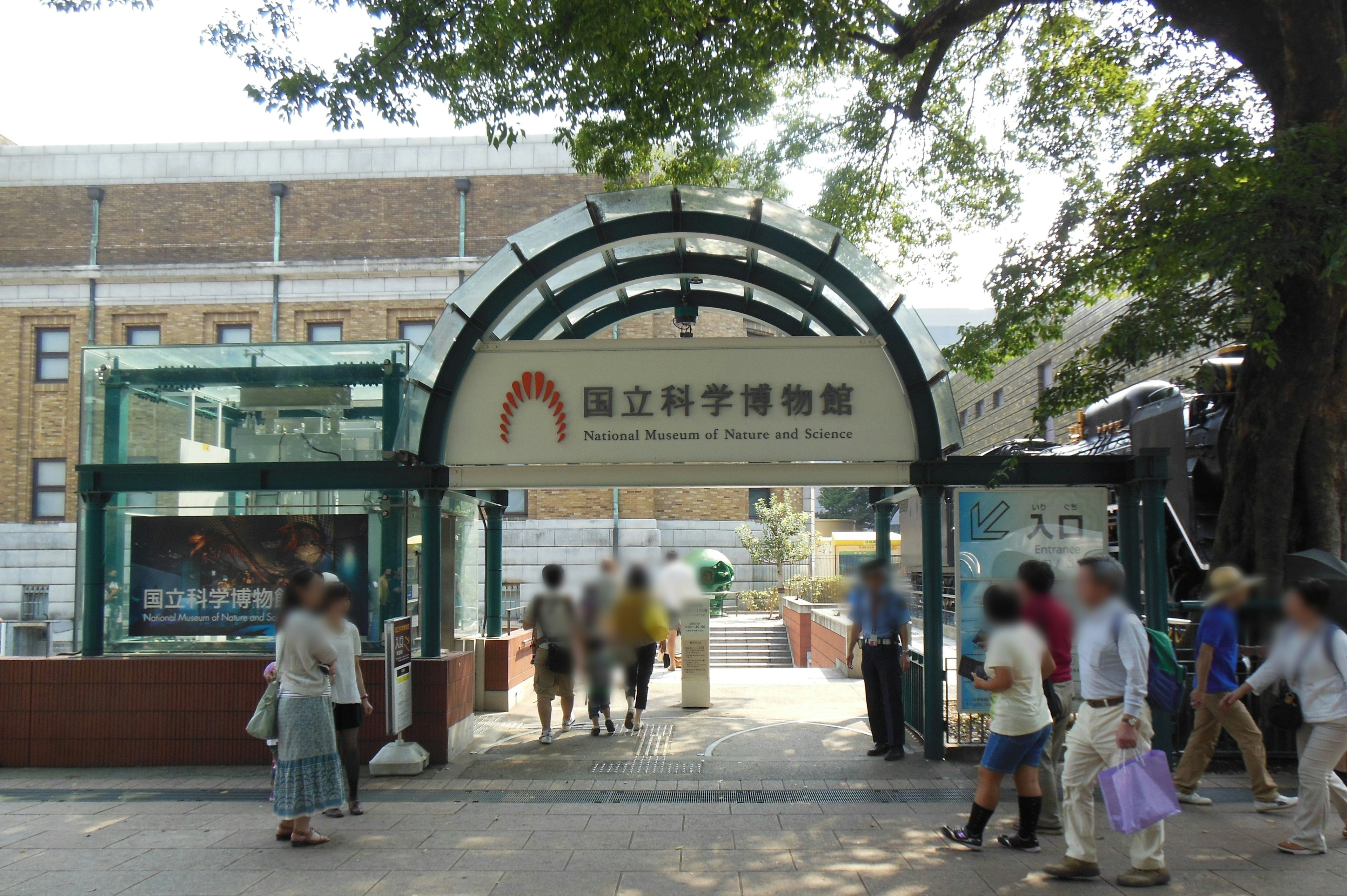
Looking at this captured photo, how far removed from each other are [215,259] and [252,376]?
75.6ft

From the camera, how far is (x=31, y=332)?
96.9 feet

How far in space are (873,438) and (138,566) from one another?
7.21 metres

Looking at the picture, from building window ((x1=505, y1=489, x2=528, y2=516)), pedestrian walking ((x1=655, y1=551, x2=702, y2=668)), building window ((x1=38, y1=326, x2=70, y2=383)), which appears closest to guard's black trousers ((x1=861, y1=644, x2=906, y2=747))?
pedestrian walking ((x1=655, y1=551, x2=702, y2=668))

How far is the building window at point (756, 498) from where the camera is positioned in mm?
18391

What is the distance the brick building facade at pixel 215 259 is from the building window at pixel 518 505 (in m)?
0.44

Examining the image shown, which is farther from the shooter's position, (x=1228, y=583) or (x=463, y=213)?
(x=463, y=213)

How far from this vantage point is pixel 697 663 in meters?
12.0

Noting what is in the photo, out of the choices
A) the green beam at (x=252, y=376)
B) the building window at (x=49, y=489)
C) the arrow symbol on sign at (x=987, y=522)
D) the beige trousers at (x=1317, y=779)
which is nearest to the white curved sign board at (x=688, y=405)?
the arrow symbol on sign at (x=987, y=522)

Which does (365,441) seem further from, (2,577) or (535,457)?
(2,577)

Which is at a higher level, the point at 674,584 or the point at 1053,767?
the point at 674,584

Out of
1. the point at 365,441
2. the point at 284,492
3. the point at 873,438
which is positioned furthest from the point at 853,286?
the point at 284,492

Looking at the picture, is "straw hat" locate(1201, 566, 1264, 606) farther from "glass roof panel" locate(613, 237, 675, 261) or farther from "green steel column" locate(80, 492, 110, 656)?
"green steel column" locate(80, 492, 110, 656)

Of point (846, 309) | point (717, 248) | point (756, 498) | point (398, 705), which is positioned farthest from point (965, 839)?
point (756, 498)

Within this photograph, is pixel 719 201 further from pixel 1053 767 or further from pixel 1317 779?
pixel 1317 779
